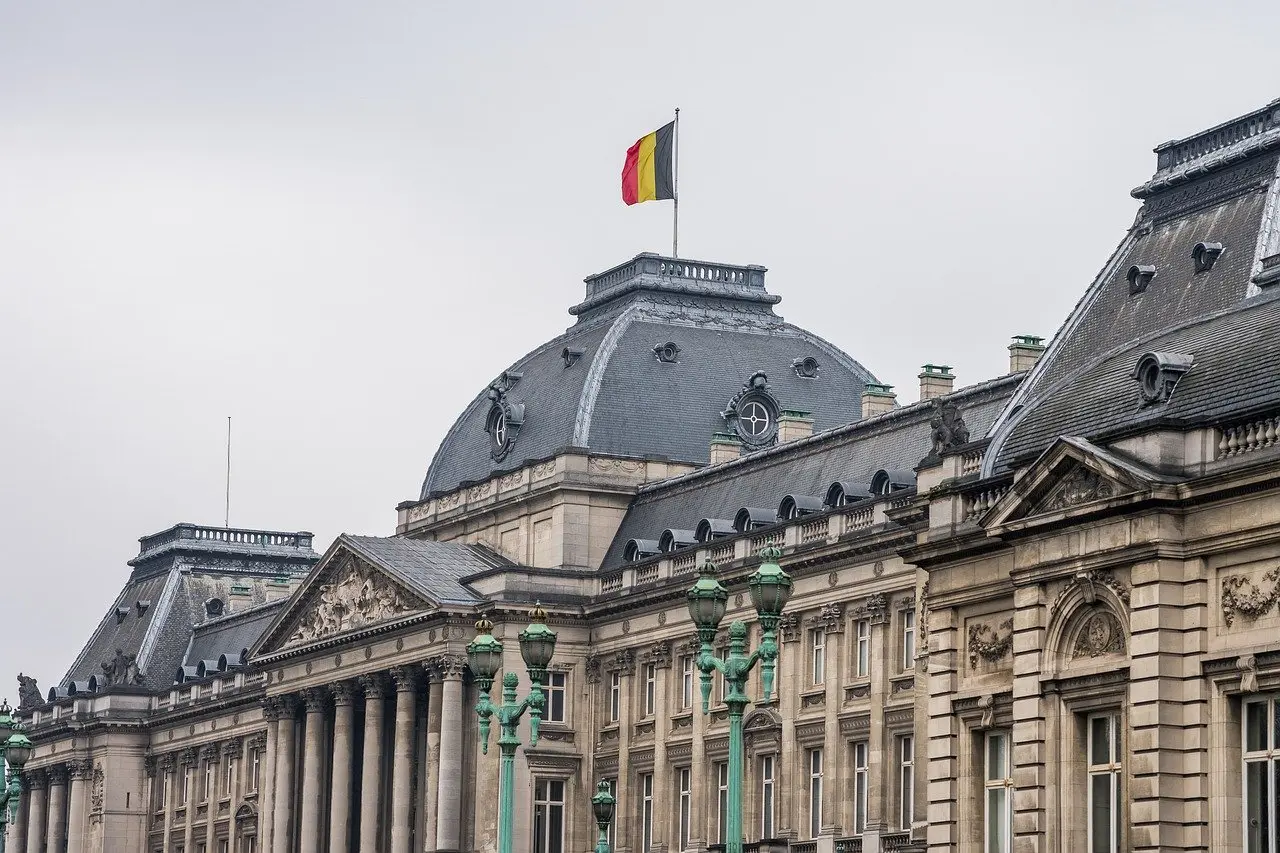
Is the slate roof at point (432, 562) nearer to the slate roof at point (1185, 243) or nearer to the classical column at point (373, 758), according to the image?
the classical column at point (373, 758)

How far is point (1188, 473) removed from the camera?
5309cm

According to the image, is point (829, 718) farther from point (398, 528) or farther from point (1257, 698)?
point (1257, 698)

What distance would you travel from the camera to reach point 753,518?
104812 millimetres

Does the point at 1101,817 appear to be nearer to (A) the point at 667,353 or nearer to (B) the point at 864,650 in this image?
(B) the point at 864,650

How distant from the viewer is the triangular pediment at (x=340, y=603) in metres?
→ 120

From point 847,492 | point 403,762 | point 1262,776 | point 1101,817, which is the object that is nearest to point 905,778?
point 847,492

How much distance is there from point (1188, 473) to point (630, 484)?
65.1 metres

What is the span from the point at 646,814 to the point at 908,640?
1853 cm

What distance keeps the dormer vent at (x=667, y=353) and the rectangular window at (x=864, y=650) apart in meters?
24.6

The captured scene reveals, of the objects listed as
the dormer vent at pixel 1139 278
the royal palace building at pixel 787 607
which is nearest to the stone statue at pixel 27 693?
the royal palace building at pixel 787 607

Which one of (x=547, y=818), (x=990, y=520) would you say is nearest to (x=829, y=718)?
(x=547, y=818)

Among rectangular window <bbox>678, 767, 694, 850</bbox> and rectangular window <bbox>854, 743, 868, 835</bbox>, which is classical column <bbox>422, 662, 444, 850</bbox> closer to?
rectangular window <bbox>678, 767, 694, 850</bbox>

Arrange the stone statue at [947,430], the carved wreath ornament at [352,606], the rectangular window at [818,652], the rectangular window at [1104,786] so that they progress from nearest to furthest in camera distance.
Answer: the rectangular window at [1104,786] → the stone statue at [947,430] → the rectangular window at [818,652] → the carved wreath ornament at [352,606]

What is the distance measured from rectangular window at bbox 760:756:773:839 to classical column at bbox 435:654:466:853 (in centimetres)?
1491
